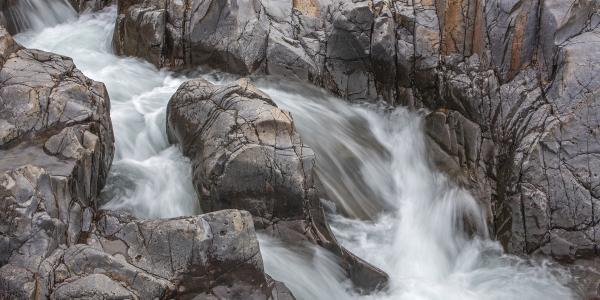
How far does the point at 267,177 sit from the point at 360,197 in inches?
86.3

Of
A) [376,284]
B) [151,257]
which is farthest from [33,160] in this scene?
[376,284]

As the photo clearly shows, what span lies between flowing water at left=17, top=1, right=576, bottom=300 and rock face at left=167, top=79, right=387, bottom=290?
270mm

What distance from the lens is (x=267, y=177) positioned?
8461mm

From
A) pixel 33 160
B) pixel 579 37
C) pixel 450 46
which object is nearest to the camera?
pixel 33 160

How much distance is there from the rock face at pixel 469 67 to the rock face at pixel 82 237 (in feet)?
14.2

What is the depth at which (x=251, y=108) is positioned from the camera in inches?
354

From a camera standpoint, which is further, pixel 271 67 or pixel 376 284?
pixel 271 67

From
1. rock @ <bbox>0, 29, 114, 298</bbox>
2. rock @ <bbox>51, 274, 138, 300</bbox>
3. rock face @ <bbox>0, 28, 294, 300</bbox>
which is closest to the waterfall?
rock @ <bbox>0, 29, 114, 298</bbox>

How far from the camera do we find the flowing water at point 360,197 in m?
8.75

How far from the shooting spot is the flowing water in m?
8.75

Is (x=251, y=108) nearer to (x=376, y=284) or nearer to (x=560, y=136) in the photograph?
(x=376, y=284)

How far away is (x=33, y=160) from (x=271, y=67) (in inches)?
214

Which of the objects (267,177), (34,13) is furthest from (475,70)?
(34,13)

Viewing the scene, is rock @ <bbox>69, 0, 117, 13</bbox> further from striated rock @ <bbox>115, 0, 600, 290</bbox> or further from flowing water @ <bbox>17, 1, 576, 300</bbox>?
flowing water @ <bbox>17, 1, 576, 300</bbox>
